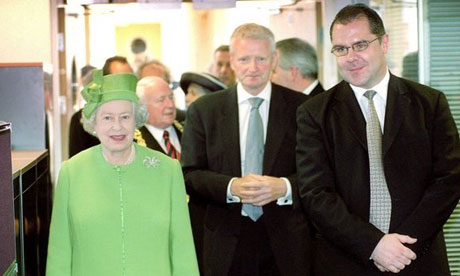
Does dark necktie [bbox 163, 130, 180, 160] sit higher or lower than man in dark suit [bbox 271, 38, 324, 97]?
lower

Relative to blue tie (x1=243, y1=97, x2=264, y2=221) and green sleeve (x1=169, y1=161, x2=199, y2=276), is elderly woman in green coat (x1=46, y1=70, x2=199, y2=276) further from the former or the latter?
blue tie (x1=243, y1=97, x2=264, y2=221)

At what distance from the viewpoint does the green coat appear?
3230mm

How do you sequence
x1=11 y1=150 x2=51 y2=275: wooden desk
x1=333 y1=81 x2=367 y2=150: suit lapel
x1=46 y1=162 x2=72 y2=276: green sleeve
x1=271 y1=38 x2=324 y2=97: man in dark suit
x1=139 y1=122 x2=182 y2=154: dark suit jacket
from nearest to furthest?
x1=46 y1=162 x2=72 y2=276: green sleeve
x1=333 y1=81 x2=367 y2=150: suit lapel
x1=11 y1=150 x2=51 y2=275: wooden desk
x1=139 y1=122 x2=182 y2=154: dark suit jacket
x1=271 y1=38 x2=324 y2=97: man in dark suit

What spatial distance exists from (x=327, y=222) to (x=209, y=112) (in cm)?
110

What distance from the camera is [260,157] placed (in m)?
4.12

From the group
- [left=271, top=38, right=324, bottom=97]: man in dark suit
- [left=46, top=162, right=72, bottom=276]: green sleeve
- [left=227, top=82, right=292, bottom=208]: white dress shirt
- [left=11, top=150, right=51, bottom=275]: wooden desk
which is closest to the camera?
[left=46, top=162, right=72, bottom=276]: green sleeve

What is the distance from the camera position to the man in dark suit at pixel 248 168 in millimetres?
4039

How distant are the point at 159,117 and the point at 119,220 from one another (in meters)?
1.94

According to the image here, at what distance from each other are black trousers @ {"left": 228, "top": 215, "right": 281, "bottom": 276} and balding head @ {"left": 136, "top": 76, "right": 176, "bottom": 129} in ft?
4.16

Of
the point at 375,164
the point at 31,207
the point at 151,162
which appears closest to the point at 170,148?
the point at 31,207

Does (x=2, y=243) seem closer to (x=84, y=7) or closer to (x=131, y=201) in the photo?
(x=131, y=201)

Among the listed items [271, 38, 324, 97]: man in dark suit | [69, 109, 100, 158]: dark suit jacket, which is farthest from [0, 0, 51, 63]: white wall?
[271, 38, 324, 97]: man in dark suit

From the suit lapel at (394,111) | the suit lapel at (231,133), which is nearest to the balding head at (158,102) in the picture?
the suit lapel at (231,133)

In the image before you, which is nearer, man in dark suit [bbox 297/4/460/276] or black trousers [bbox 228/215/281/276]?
man in dark suit [bbox 297/4/460/276]
